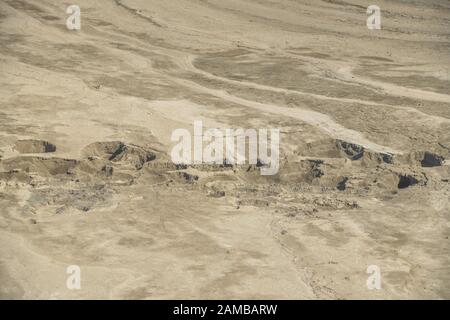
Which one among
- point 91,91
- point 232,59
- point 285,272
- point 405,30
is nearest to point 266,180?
point 285,272

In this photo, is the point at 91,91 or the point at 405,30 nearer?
the point at 91,91
